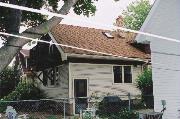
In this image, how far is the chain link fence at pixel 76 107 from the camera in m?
20.0

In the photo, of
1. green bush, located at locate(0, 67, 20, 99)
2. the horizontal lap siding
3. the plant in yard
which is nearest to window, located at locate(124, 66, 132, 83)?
the plant in yard

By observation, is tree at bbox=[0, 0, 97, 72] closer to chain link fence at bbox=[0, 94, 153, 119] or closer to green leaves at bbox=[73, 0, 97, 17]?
green leaves at bbox=[73, 0, 97, 17]

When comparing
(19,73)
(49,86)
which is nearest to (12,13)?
(49,86)

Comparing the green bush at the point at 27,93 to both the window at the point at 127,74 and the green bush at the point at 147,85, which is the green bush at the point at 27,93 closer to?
the window at the point at 127,74

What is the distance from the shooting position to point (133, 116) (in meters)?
15.3

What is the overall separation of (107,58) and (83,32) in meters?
4.43

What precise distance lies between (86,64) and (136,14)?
39760 mm

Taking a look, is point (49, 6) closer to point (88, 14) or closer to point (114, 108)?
point (88, 14)

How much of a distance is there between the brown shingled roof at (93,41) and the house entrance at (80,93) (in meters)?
2.04

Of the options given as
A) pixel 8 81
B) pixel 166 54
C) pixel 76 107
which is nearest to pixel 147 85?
pixel 76 107

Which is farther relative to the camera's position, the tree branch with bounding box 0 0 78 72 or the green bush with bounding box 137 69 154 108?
the green bush with bounding box 137 69 154 108

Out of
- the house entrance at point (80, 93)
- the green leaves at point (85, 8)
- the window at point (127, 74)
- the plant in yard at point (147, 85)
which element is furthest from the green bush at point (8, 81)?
the green leaves at point (85, 8)

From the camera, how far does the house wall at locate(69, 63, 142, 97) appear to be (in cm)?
2294

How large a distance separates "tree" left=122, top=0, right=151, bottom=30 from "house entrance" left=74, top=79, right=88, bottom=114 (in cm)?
3741
